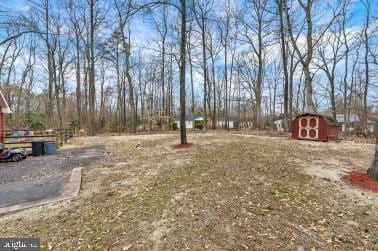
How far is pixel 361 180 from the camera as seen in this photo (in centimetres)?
546

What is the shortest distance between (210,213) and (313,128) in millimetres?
11725

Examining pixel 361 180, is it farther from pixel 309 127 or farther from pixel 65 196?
pixel 309 127

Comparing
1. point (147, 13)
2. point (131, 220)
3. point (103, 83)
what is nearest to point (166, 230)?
point (131, 220)

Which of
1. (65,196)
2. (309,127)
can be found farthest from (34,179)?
(309,127)

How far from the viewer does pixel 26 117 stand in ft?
100.0

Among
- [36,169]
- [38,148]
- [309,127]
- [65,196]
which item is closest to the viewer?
[65,196]

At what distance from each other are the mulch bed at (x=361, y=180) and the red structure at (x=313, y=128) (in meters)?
7.41

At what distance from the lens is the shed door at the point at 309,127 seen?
1311 cm

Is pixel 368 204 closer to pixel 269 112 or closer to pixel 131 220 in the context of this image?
pixel 131 220

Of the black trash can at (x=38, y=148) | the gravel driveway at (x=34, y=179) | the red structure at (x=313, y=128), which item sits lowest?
the gravel driveway at (x=34, y=179)

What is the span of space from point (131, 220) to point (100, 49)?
22.9 meters

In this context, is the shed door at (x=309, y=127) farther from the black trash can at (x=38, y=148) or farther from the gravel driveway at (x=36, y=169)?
the black trash can at (x=38, y=148)

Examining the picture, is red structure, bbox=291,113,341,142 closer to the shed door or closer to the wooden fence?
the shed door

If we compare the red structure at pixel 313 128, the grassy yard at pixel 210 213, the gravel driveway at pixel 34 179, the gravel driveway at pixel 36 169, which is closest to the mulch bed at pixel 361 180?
the grassy yard at pixel 210 213
